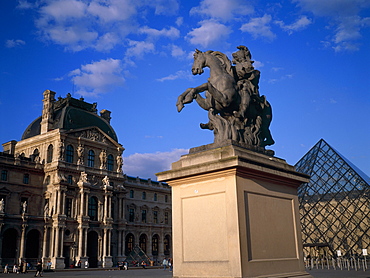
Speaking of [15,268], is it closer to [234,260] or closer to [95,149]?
[95,149]

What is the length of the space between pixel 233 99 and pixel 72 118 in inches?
2118

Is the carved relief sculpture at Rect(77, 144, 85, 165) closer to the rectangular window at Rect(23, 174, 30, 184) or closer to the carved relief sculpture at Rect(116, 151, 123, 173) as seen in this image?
the rectangular window at Rect(23, 174, 30, 184)

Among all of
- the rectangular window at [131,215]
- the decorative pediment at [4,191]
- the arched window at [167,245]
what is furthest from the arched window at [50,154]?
the arched window at [167,245]

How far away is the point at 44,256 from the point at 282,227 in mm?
48507

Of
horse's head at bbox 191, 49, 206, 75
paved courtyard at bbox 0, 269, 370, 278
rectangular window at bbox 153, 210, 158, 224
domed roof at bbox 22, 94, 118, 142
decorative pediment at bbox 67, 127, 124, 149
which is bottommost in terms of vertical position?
paved courtyard at bbox 0, 269, 370, 278

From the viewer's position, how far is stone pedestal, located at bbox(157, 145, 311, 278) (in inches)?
213

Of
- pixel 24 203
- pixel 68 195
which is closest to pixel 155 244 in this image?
pixel 68 195

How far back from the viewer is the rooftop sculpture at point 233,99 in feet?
20.7

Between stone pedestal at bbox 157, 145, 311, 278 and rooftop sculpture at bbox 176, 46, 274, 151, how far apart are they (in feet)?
1.54

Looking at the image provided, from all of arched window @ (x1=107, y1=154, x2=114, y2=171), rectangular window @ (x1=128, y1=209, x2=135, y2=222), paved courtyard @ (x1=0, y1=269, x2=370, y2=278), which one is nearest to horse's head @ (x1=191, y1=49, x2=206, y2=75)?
paved courtyard @ (x1=0, y1=269, x2=370, y2=278)

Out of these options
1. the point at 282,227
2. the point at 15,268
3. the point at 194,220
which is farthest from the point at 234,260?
the point at 15,268

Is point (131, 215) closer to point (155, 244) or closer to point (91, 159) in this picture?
point (155, 244)

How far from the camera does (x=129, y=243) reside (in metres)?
63.6

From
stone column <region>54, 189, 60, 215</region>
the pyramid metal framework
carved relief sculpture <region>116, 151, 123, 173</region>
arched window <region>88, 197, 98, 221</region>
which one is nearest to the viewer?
stone column <region>54, 189, 60, 215</region>
